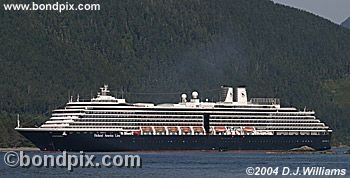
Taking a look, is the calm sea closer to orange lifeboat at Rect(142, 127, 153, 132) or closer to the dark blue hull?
the dark blue hull

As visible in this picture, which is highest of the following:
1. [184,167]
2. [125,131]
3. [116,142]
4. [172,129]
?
[172,129]

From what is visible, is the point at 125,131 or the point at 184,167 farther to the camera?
the point at 125,131

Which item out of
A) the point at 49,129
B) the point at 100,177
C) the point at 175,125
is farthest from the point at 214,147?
the point at 100,177

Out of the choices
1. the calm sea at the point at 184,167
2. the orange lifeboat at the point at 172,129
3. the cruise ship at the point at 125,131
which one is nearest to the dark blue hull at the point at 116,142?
the cruise ship at the point at 125,131

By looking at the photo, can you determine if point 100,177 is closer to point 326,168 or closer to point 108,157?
point 326,168

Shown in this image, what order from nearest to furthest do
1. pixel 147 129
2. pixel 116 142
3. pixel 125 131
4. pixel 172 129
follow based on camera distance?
1. pixel 116 142
2. pixel 125 131
3. pixel 147 129
4. pixel 172 129

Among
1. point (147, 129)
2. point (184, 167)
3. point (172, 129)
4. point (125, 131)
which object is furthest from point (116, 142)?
point (184, 167)

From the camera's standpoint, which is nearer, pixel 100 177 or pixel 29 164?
pixel 100 177

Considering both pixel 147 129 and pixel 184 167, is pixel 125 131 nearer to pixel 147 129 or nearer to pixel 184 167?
pixel 147 129

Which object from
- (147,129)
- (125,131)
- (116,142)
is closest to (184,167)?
(116,142)

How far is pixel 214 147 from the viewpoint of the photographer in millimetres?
195625

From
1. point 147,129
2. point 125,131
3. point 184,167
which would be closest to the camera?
point 184,167

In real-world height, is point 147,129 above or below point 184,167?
above

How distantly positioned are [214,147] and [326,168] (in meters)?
54.5
